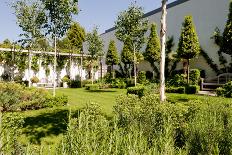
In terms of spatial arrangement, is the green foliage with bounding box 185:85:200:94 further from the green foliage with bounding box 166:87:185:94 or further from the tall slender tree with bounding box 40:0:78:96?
the tall slender tree with bounding box 40:0:78:96

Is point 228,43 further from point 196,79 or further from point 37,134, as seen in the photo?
point 37,134

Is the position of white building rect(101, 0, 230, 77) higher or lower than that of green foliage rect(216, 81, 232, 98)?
higher

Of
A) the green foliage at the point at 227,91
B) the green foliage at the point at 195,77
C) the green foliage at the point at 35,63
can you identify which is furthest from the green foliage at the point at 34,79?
the green foliage at the point at 227,91

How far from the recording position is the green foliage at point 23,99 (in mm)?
16250

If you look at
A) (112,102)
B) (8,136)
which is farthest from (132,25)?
(8,136)

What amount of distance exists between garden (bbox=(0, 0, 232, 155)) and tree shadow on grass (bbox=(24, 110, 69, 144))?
0.04 metres

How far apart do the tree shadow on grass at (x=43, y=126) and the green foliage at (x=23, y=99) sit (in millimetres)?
1975

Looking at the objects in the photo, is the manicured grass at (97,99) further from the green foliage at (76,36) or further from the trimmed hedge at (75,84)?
the green foliage at (76,36)

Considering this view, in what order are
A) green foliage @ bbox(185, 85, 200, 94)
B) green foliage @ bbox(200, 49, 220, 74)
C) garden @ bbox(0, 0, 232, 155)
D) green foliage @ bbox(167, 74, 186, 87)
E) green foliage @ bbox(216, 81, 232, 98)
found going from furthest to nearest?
green foliage @ bbox(200, 49, 220, 74) < green foliage @ bbox(167, 74, 186, 87) < green foliage @ bbox(185, 85, 200, 94) < green foliage @ bbox(216, 81, 232, 98) < garden @ bbox(0, 0, 232, 155)

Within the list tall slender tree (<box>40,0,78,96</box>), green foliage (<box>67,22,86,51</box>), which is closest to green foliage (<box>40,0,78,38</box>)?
tall slender tree (<box>40,0,78,96</box>)

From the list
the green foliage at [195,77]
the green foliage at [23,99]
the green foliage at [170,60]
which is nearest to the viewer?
the green foliage at [23,99]

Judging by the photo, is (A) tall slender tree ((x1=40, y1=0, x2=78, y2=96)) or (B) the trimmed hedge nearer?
(A) tall slender tree ((x1=40, y1=0, x2=78, y2=96))

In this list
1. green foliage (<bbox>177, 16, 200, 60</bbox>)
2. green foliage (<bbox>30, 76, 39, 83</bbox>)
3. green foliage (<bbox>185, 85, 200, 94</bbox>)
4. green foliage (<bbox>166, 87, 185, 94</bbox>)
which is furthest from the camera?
green foliage (<bbox>30, 76, 39, 83</bbox>)

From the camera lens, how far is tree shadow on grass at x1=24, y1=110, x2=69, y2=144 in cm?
1142
